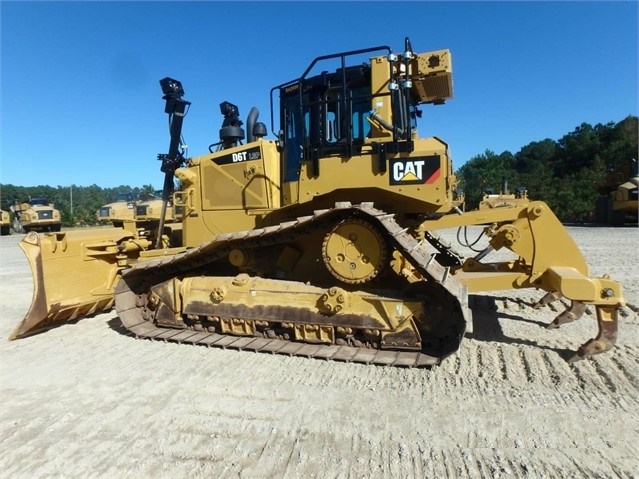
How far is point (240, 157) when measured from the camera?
5879mm

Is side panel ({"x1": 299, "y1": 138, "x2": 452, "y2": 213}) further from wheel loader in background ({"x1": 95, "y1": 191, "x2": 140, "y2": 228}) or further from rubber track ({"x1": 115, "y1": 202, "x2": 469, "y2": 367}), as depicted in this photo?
wheel loader in background ({"x1": 95, "y1": 191, "x2": 140, "y2": 228})

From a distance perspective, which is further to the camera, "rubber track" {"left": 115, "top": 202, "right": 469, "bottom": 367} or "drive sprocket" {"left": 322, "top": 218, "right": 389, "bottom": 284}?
"drive sprocket" {"left": 322, "top": 218, "right": 389, "bottom": 284}

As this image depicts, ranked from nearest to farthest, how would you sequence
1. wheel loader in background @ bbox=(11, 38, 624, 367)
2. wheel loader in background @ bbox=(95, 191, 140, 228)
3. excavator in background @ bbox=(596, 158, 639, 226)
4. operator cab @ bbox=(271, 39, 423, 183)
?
wheel loader in background @ bbox=(11, 38, 624, 367) → operator cab @ bbox=(271, 39, 423, 183) → wheel loader in background @ bbox=(95, 191, 140, 228) → excavator in background @ bbox=(596, 158, 639, 226)

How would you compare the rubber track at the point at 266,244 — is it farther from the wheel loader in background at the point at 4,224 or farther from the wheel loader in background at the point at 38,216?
the wheel loader in background at the point at 4,224

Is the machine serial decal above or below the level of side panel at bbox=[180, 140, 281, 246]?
above

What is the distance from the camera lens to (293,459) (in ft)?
9.55

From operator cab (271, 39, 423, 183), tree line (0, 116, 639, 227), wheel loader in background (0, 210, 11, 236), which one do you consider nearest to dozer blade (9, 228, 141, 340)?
operator cab (271, 39, 423, 183)

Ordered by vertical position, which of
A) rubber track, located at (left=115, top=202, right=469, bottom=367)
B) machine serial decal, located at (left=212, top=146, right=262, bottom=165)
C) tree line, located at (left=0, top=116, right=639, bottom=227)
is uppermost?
tree line, located at (left=0, top=116, right=639, bottom=227)

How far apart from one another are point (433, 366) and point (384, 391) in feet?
2.37

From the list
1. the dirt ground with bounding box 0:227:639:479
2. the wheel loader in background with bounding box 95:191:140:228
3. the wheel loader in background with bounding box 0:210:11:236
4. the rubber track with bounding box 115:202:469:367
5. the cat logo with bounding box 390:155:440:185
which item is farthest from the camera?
the wheel loader in background with bounding box 0:210:11:236

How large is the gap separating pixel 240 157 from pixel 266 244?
1.43 metres

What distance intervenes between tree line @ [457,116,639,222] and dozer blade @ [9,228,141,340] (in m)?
19.7

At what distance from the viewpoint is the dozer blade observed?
5.80 meters

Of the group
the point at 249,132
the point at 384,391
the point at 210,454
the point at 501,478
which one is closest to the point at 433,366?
the point at 384,391
